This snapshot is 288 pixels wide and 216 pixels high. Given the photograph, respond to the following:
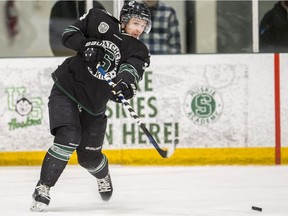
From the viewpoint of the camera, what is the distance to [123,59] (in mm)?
4840

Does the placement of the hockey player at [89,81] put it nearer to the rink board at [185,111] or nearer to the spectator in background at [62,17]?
the rink board at [185,111]

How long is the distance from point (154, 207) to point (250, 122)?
2272mm

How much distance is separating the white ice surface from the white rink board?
0.79 feet

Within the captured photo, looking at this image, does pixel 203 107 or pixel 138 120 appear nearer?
pixel 138 120

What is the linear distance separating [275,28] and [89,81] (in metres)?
2.58

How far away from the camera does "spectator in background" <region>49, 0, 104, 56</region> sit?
7121 millimetres

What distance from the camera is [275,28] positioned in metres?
7.11

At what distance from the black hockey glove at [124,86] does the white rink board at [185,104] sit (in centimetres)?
227

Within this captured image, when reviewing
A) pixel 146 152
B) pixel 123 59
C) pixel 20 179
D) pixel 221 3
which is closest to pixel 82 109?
pixel 123 59

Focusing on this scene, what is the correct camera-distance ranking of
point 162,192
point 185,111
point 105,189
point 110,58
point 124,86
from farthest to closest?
point 185,111 < point 162,192 < point 105,189 < point 110,58 < point 124,86

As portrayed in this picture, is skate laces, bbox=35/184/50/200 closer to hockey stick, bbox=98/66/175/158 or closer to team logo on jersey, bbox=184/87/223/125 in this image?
A: hockey stick, bbox=98/66/175/158

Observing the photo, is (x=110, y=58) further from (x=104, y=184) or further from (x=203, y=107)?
(x=203, y=107)

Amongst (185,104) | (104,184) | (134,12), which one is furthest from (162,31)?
(134,12)

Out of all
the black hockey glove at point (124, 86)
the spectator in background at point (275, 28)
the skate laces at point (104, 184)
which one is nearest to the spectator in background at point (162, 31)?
the spectator in background at point (275, 28)
